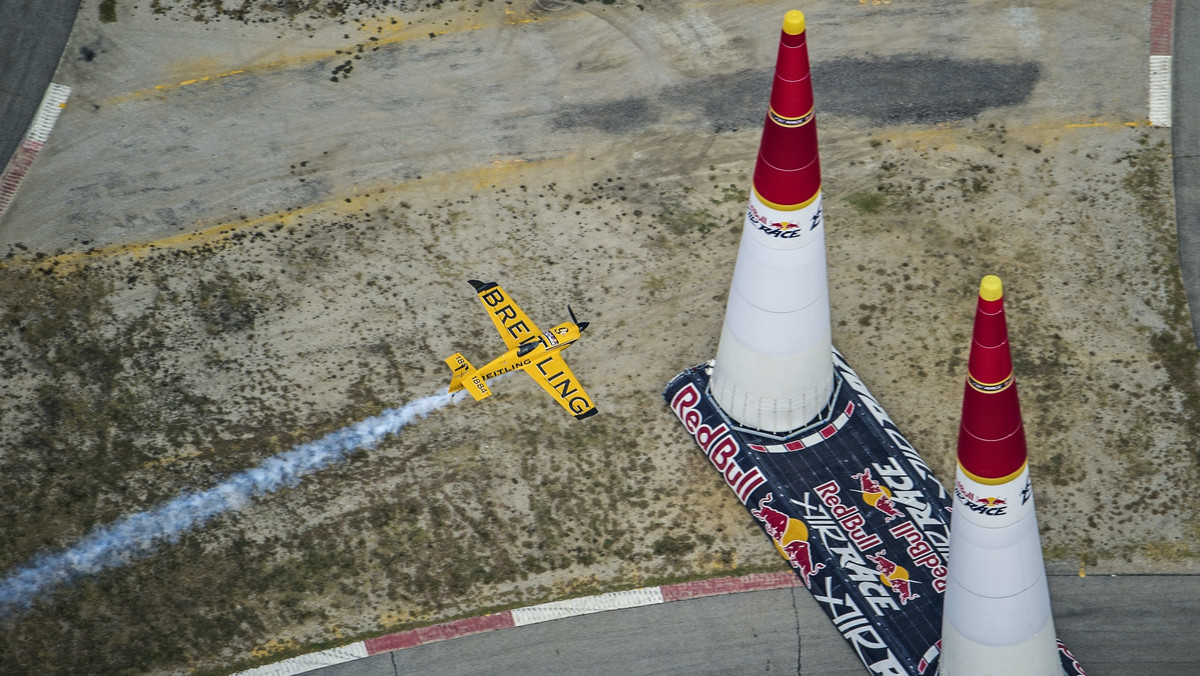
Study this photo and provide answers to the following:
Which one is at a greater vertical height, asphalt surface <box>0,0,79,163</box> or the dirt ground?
asphalt surface <box>0,0,79,163</box>

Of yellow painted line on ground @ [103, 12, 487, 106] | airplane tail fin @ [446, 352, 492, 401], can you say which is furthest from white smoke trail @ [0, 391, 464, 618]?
yellow painted line on ground @ [103, 12, 487, 106]

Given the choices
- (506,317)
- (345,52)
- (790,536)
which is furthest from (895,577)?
(345,52)

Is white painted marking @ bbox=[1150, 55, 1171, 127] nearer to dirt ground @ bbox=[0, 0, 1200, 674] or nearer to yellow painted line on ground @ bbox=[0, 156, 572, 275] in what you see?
dirt ground @ bbox=[0, 0, 1200, 674]

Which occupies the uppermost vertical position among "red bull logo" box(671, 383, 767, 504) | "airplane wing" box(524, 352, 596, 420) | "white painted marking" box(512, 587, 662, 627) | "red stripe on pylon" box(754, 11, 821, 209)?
"red stripe on pylon" box(754, 11, 821, 209)

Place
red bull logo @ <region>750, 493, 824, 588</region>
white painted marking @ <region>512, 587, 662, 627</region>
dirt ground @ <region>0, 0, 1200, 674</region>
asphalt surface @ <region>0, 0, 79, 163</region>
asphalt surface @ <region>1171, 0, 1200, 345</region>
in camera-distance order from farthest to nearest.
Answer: asphalt surface @ <region>0, 0, 79, 163</region> < asphalt surface @ <region>1171, 0, 1200, 345</region> < dirt ground @ <region>0, 0, 1200, 674</region> < white painted marking @ <region>512, 587, 662, 627</region> < red bull logo @ <region>750, 493, 824, 588</region>

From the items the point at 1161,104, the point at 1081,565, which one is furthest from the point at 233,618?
the point at 1161,104

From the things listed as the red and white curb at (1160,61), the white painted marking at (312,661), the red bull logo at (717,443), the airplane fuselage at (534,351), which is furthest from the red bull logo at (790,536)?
the red and white curb at (1160,61)

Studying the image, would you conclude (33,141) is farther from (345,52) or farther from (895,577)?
(895,577)
